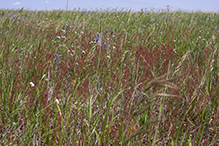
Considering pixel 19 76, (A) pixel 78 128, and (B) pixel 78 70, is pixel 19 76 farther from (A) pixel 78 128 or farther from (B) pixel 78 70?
(A) pixel 78 128

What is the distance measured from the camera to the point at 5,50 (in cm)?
228

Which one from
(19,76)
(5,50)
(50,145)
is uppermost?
(5,50)

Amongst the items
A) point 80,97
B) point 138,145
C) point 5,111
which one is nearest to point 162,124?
point 138,145

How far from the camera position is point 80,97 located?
1.61 m

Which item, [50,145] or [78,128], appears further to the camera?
[78,128]

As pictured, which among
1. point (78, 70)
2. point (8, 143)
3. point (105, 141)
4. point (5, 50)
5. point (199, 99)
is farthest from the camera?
point (5, 50)

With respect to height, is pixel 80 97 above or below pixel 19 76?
below

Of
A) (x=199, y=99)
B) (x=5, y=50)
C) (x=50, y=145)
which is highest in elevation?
(x=5, y=50)

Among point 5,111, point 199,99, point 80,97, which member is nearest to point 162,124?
point 199,99

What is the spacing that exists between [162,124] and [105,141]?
0.46 metres

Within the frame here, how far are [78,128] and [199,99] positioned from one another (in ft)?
3.67

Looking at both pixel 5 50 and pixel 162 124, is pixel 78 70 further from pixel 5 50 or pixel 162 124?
pixel 162 124

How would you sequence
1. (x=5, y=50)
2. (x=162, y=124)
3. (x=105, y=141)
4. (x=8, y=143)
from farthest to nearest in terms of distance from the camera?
(x=5, y=50) → (x=162, y=124) → (x=105, y=141) → (x=8, y=143)

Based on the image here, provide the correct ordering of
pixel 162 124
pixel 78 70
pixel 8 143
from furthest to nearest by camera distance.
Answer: pixel 78 70 → pixel 162 124 → pixel 8 143
